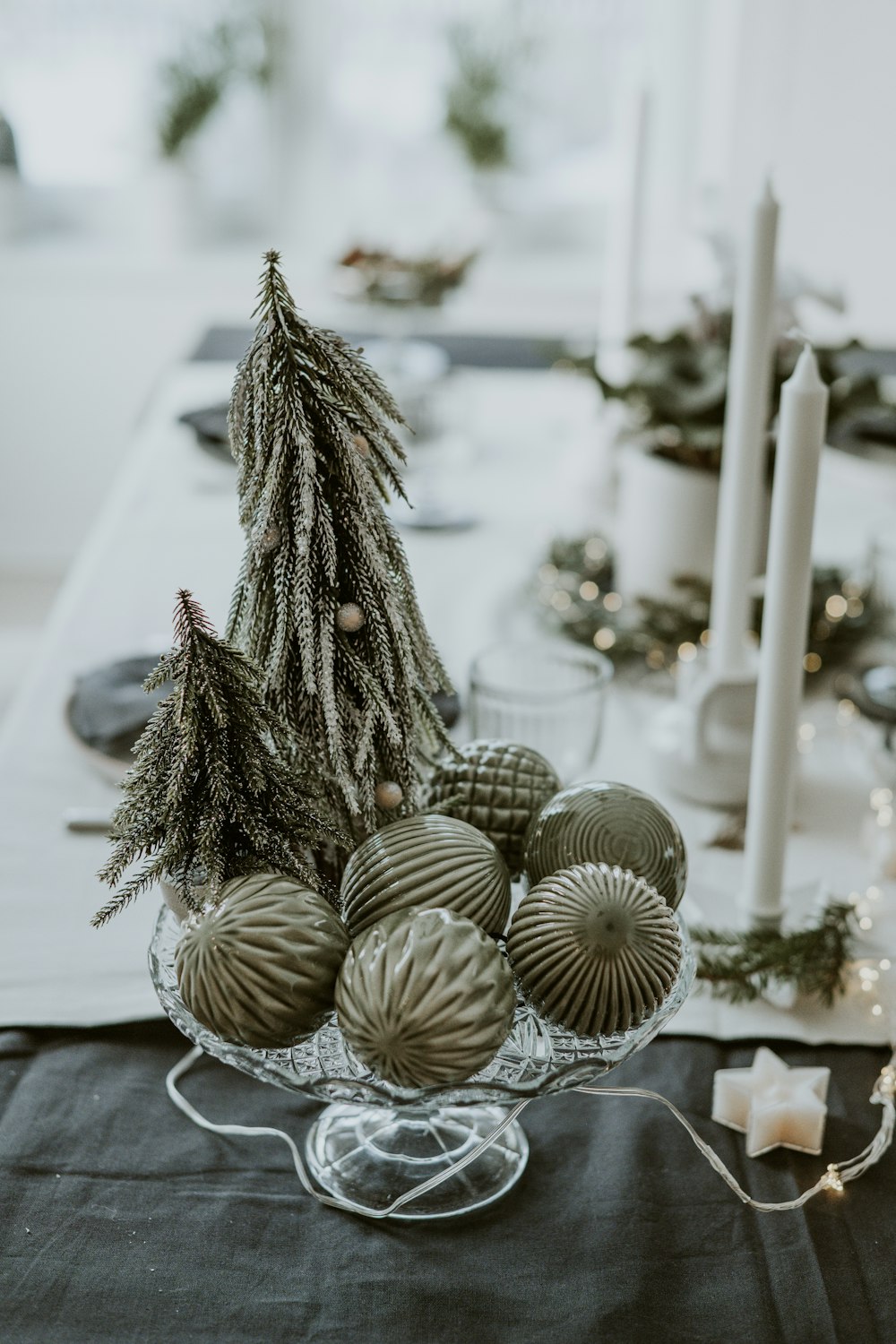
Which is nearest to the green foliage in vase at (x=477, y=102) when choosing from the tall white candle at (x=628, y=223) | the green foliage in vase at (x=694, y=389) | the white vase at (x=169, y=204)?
the white vase at (x=169, y=204)

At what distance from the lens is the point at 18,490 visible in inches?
123

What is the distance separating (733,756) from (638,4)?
103 inches

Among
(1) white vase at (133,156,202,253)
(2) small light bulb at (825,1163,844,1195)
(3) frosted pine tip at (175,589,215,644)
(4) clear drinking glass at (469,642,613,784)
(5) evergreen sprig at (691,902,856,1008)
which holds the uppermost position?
(1) white vase at (133,156,202,253)

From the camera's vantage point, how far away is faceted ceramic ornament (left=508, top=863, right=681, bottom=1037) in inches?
20.5

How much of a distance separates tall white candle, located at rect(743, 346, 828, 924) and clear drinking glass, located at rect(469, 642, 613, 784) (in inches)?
6.0

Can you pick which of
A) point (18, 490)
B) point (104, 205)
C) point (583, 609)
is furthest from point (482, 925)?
point (104, 205)

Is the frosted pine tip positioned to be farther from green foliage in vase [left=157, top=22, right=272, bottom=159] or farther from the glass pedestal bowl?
green foliage in vase [left=157, top=22, right=272, bottom=159]

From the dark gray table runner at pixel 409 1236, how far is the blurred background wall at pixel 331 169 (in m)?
2.41

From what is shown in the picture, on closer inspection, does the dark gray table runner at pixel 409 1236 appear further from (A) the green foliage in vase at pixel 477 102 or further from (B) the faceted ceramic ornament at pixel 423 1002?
(A) the green foliage in vase at pixel 477 102

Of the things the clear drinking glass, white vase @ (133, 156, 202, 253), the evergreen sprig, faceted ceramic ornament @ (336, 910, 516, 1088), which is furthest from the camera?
white vase @ (133, 156, 202, 253)

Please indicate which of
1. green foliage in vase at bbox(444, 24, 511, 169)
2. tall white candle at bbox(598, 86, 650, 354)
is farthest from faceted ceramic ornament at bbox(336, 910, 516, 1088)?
green foliage in vase at bbox(444, 24, 511, 169)

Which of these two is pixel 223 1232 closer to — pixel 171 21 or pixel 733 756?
pixel 733 756

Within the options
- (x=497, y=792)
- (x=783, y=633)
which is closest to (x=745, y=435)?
(x=783, y=633)

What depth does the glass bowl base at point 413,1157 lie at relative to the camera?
59 cm
